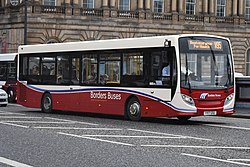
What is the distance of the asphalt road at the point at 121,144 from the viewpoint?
1173cm

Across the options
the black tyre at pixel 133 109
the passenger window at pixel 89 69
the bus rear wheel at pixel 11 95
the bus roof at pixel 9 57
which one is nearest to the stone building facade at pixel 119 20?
the bus roof at pixel 9 57

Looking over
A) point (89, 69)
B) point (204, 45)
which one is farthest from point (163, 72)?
point (89, 69)

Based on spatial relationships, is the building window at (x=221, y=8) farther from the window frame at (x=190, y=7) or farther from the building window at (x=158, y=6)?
the building window at (x=158, y=6)

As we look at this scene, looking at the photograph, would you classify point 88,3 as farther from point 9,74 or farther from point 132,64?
point 132,64

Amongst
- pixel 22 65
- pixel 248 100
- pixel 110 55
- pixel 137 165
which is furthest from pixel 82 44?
pixel 137 165

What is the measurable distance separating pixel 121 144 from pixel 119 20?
4361cm

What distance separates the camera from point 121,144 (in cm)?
1438

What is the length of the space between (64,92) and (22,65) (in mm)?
3368

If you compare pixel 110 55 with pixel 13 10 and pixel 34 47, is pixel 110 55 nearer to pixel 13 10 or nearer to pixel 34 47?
pixel 34 47

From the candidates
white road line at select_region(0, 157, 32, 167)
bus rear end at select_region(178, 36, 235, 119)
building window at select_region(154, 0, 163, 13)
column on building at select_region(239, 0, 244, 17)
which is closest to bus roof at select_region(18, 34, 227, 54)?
bus rear end at select_region(178, 36, 235, 119)

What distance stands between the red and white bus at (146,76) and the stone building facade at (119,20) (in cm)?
2599

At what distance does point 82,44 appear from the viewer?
23.9m

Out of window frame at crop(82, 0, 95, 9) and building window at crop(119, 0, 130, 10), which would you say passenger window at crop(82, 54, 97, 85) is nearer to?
window frame at crop(82, 0, 95, 9)

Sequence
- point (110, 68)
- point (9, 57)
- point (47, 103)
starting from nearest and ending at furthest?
1. point (110, 68)
2. point (47, 103)
3. point (9, 57)
